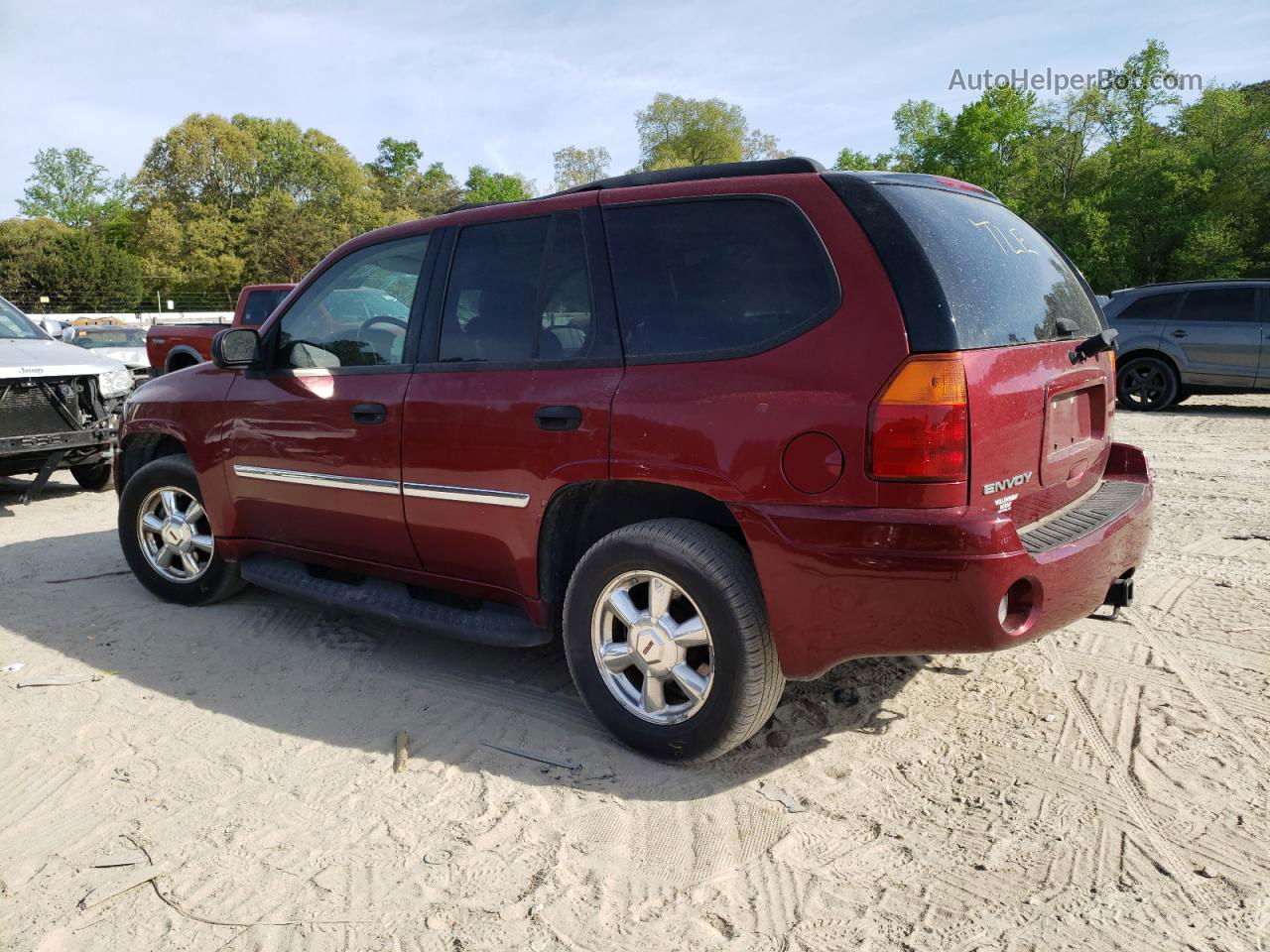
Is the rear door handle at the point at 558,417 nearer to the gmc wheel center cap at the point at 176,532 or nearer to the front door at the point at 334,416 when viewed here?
the front door at the point at 334,416

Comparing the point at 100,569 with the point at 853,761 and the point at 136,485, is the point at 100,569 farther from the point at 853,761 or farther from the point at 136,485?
the point at 853,761

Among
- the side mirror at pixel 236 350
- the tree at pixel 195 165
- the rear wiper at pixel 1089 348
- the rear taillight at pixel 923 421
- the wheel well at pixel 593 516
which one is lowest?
the wheel well at pixel 593 516

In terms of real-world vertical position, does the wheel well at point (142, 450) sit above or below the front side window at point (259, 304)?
below

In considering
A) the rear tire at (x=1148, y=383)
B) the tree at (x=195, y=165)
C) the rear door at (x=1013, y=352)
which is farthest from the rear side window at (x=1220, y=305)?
the tree at (x=195, y=165)

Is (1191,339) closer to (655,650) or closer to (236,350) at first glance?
(655,650)

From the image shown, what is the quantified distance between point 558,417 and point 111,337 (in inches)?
783

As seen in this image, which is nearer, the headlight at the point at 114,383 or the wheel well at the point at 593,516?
the wheel well at the point at 593,516

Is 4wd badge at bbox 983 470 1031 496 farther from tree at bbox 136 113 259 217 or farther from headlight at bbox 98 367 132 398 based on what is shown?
tree at bbox 136 113 259 217

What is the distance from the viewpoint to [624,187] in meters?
3.29

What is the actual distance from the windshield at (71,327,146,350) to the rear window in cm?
1920

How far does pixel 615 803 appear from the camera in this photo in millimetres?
2891

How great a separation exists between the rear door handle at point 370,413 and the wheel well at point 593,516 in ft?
3.08

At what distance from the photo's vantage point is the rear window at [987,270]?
2.69 m

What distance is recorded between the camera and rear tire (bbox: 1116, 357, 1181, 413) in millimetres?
11867
